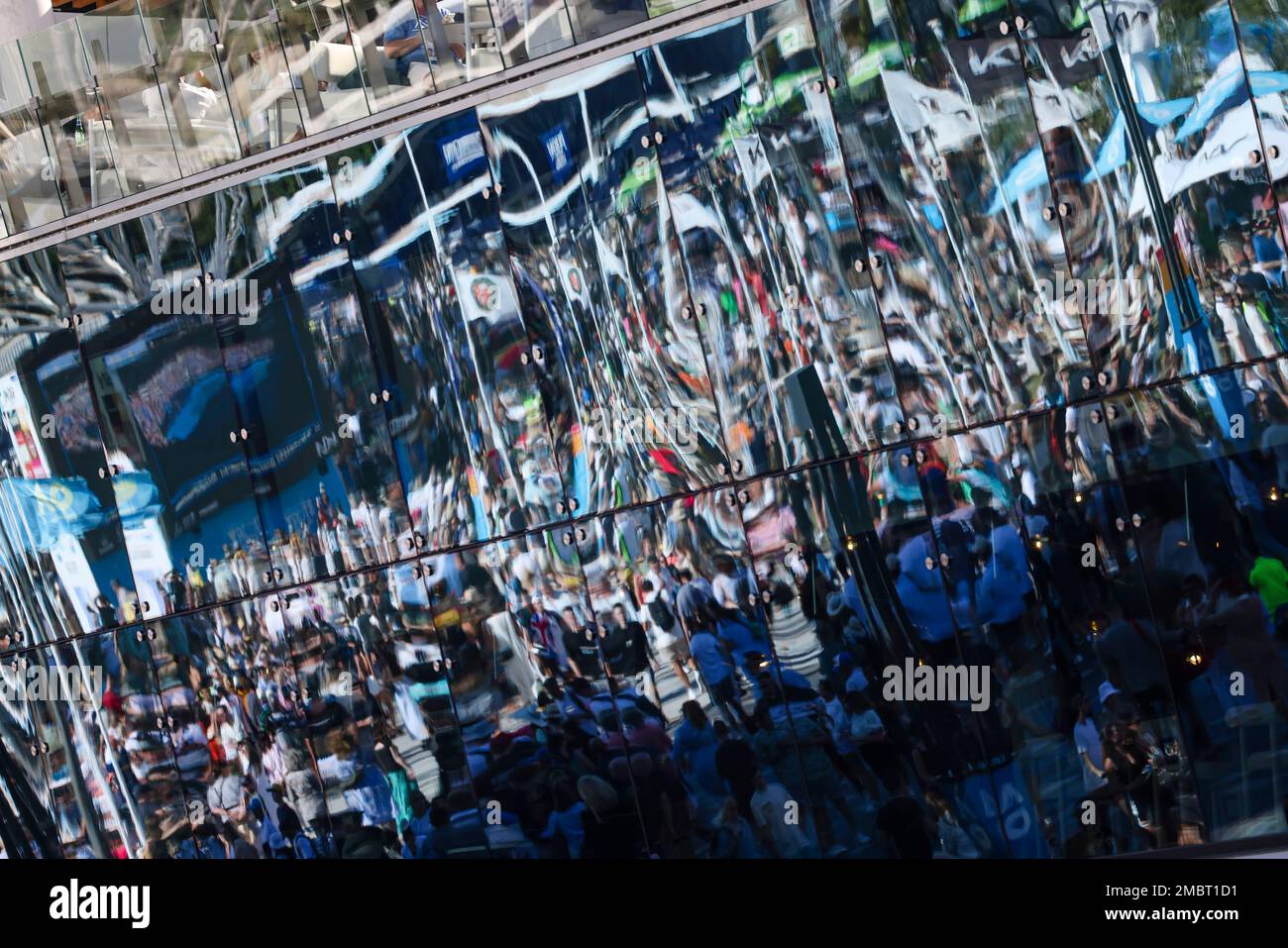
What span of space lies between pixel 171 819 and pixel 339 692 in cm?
137

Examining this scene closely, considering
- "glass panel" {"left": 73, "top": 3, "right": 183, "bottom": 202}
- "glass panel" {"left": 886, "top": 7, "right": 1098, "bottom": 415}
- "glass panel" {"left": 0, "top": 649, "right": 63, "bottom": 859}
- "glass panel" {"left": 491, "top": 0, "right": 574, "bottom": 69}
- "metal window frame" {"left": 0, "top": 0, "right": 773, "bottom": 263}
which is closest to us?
"glass panel" {"left": 886, "top": 7, "right": 1098, "bottom": 415}

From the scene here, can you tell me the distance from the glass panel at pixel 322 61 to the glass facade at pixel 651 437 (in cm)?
4

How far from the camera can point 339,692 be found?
23.1 feet

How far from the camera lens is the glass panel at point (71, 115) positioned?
738cm

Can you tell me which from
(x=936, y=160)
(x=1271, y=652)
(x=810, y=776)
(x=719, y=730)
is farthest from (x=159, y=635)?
(x=1271, y=652)

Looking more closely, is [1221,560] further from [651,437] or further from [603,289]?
[603,289]

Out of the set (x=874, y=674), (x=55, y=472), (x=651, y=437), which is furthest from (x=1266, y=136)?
(x=55, y=472)

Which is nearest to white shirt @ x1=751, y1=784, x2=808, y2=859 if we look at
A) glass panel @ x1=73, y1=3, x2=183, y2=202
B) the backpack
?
the backpack

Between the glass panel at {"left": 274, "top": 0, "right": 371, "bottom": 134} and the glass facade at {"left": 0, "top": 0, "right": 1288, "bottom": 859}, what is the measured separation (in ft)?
0.13

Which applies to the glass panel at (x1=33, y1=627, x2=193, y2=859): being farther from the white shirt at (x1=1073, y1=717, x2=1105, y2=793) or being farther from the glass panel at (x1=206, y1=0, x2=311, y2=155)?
the white shirt at (x1=1073, y1=717, x2=1105, y2=793)

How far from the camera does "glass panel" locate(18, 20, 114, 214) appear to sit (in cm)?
738

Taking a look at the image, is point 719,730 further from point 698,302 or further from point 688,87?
point 688,87

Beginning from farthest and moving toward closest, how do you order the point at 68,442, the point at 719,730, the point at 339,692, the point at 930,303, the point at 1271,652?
the point at 68,442, the point at 339,692, the point at 719,730, the point at 930,303, the point at 1271,652

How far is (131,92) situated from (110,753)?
12.8 ft
